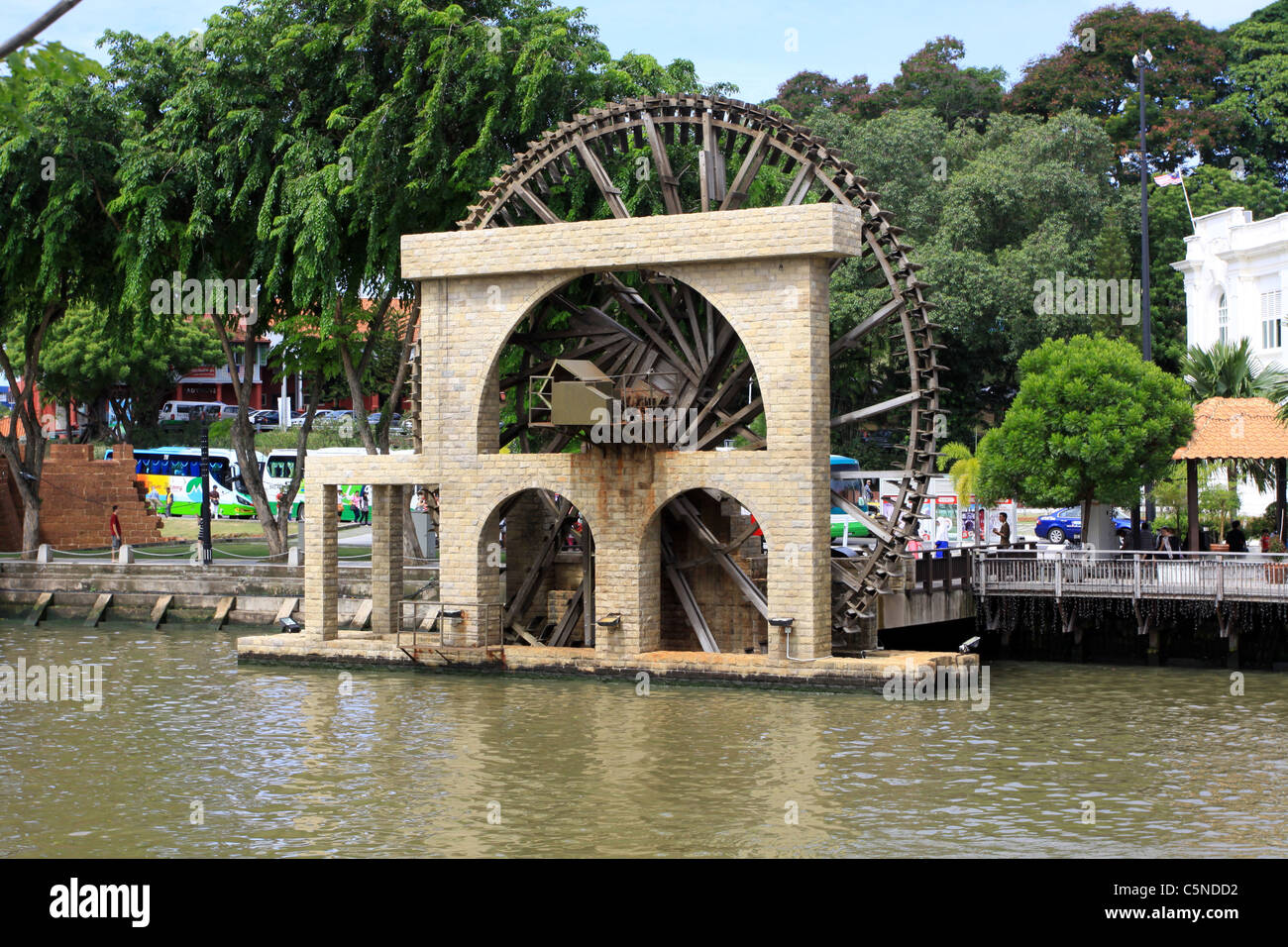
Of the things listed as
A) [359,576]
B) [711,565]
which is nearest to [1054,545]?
[711,565]

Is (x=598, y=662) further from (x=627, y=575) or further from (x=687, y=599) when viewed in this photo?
(x=687, y=599)

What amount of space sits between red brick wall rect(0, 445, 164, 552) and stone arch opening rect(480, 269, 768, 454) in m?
21.6

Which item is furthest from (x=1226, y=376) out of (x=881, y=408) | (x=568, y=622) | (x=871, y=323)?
(x=568, y=622)

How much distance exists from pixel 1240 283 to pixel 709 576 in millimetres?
22877

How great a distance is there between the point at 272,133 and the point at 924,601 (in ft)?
62.4

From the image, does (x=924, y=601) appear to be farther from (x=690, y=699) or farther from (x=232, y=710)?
(x=232, y=710)

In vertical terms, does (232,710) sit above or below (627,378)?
below

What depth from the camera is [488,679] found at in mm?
27969

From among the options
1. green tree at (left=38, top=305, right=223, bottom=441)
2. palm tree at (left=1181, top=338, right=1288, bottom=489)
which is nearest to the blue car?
palm tree at (left=1181, top=338, right=1288, bottom=489)

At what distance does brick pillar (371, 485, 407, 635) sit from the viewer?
30.1 metres

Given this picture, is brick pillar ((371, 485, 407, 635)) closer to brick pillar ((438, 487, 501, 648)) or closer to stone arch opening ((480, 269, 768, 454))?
brick pillar ((438, 487, 501, 648))

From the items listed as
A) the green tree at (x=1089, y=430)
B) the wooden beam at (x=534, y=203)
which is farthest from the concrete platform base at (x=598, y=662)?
the wooden beam at (x=534, y=203)

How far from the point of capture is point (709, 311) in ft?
95.9

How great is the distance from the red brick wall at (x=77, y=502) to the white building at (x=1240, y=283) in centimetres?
3119
